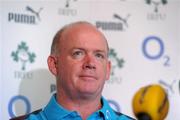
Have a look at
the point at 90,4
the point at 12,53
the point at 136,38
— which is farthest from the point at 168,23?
the point at 12,53

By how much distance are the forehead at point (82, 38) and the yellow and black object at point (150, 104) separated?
0.90 feet

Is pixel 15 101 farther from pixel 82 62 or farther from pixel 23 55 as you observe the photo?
pixel 82 62

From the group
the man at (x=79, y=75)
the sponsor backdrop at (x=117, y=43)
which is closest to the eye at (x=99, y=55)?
the man at (x=79, y=75)

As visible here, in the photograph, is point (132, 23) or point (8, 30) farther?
point (132, 23)

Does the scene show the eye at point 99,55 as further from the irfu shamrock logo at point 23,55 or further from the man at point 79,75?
the irfu shamrock logo at point 23,55

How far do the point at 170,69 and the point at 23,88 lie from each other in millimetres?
698

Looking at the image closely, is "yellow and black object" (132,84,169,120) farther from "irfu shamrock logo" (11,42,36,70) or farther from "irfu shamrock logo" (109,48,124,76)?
"irfu shamrock logo" (11,42,36,70)

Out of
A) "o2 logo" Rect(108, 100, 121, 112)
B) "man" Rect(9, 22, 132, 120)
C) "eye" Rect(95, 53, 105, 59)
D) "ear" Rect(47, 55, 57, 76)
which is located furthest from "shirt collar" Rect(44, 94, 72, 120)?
"o2 logo" Rect(108, 100, 121, 112)

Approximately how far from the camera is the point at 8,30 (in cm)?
152

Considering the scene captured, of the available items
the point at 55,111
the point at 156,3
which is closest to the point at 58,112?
the point at 55,111

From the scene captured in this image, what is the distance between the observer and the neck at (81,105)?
1.31 metres

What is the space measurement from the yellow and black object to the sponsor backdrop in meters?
0.51

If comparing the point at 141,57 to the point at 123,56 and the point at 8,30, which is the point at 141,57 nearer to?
the point at 123,56

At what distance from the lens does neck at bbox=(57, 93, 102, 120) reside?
1.31 metres
